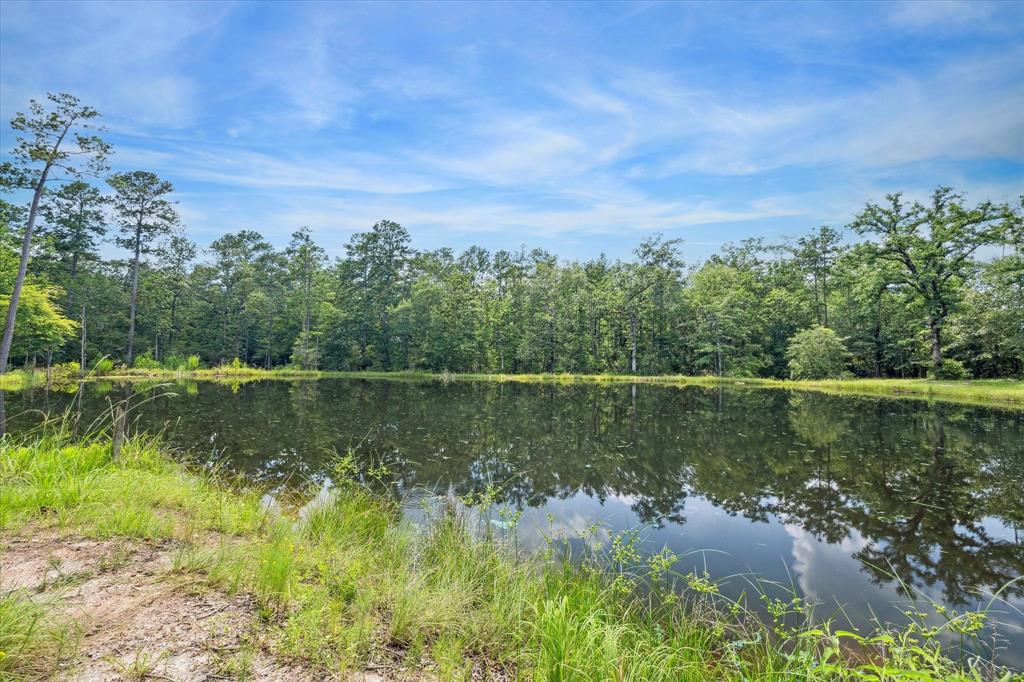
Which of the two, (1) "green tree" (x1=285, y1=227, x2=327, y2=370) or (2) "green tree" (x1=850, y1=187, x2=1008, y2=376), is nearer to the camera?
(2) "green tree" (x1=850, y1=187, x2=1008, y2=376)

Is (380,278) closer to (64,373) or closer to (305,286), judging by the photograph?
(305,286)

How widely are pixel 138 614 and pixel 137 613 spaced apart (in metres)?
0.01

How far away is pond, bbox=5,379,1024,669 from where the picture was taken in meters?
4.83

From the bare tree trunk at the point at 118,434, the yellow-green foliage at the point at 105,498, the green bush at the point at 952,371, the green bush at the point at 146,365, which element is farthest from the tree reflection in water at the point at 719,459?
the green bush at the point at 952,371

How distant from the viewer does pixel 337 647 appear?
261cm

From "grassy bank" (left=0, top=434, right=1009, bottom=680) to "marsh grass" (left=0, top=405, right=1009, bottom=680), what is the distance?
1cm

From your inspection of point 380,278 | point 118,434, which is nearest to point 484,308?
point 380,278

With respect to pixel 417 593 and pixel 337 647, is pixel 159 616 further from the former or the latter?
pixel 417 593

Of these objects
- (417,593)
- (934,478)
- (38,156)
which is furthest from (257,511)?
(38,156)

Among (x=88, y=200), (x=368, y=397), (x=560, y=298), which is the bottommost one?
(x=368, y=397)

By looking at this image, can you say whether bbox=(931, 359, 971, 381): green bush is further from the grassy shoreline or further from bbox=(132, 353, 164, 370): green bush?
bbox=(132, 353, 164, 370): green bush

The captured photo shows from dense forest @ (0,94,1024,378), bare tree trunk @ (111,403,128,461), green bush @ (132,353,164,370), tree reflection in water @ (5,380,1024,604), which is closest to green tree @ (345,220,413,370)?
dense forest @ (0,94,1024,378)

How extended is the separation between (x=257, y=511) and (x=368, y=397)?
1681 cm

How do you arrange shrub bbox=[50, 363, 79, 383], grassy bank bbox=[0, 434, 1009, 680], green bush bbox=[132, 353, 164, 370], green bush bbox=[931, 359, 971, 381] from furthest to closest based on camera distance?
green bush bbox=[132, 353, 164, 370] < green bush bbox=[931, 359, 971, 381] < shrub bbox=[50, 363, 79, 383] < grassy bank bbox=[0, 434, 1009, 680]
